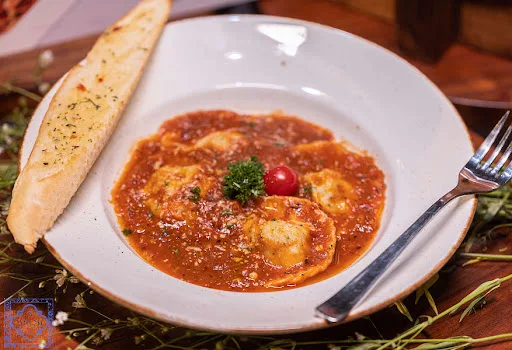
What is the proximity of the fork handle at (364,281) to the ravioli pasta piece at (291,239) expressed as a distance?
0.43 meters

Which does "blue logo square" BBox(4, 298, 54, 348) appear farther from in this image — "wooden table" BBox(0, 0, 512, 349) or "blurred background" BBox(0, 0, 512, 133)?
"blurred background" BBox(0, 0, 512, 133)

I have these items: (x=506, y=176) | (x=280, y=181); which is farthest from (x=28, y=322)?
(x=506, y=176)

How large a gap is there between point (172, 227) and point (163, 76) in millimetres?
1506

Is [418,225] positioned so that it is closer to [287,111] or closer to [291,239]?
[291,239]

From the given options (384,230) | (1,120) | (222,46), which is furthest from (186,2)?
(384,230)

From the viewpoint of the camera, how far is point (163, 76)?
14.2 ft

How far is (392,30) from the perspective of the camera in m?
6.18

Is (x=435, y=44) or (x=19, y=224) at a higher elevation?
(x=19, y=224)

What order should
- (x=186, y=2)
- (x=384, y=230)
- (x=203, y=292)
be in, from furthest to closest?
(x=186, y=2) < (x=384, y=230) < (x=203, y=292)

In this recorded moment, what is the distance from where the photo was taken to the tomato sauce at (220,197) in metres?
3.06

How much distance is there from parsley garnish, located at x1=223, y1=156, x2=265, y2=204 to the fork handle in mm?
972

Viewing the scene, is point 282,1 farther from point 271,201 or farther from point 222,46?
point 271,201

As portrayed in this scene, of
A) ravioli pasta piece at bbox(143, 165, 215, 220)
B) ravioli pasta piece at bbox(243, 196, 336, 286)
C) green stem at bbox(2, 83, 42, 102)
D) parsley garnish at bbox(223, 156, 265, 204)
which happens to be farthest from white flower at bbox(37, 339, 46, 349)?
green stem at bbox(2, 83, 42, 102)

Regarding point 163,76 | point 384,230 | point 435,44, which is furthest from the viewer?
point 435,44
